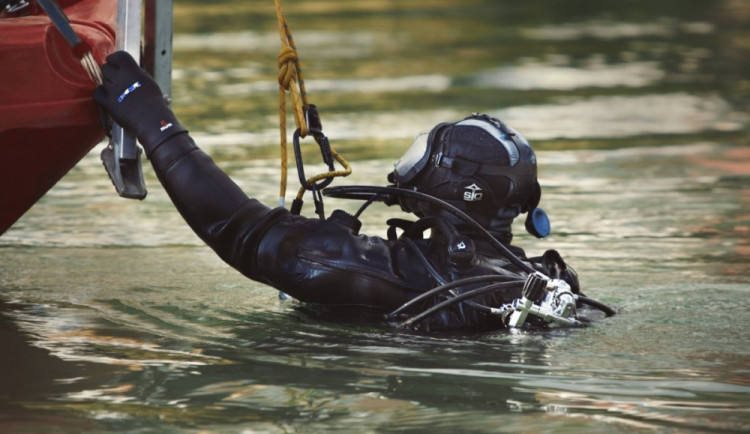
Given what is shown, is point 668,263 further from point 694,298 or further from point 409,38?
point 409,38

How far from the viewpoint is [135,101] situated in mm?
5359

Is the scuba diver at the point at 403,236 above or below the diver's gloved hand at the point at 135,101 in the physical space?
below

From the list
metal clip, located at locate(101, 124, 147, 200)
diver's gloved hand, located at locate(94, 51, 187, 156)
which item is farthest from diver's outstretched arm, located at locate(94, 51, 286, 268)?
metal clip, located at locate(101, 124, 147, 200)

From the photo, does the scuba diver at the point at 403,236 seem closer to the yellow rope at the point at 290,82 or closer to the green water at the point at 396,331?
the green water at the point at 396,331

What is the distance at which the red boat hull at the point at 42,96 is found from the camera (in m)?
5.44

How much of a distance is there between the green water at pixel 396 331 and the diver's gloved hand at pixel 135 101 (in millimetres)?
838

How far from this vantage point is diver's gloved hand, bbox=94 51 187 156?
5348mm

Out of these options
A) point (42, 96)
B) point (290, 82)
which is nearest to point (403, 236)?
point (290, 82)

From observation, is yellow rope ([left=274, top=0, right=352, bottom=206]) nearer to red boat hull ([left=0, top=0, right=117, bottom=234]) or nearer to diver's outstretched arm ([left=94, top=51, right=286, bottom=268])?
diver's outstretched arm ([left=94, top=51, right=286, bottom=268])

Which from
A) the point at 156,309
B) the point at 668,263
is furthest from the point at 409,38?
the point at 156,309

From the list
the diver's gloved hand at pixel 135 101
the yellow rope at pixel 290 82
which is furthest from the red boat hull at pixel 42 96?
the yellow rope at pixel 290 82

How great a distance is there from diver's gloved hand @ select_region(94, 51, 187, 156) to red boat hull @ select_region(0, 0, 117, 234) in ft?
0.40

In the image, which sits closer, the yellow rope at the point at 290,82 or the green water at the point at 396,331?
the green water at the point at 396,331

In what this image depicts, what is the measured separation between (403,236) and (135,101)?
3.76ft
